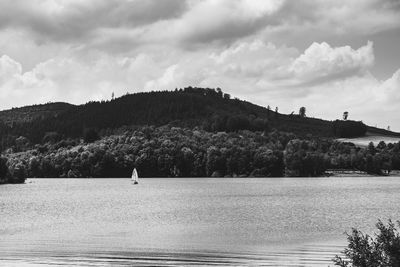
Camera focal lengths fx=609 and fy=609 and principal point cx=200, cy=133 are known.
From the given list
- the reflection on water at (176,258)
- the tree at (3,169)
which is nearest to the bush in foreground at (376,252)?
the reflection on water at (176,258)

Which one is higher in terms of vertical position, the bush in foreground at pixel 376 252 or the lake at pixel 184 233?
the bush in foreground at pixel 376 252

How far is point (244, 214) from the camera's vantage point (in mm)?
83312

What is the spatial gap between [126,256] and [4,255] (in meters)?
9.53

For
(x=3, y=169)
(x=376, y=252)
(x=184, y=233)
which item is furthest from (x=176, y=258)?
(x=3, y=169)

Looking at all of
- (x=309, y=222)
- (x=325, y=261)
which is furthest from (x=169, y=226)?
(x=325, y=261)

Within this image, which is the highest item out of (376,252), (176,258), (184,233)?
(376,252)

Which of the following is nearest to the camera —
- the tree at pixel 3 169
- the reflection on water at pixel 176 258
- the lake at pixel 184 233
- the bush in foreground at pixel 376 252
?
the bush in foreground at pixel 376 252

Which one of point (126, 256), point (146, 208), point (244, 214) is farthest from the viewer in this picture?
point (146, 208)

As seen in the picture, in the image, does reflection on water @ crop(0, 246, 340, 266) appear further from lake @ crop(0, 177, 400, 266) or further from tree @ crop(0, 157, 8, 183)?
tree @ crop(0, 157, 8, 183)

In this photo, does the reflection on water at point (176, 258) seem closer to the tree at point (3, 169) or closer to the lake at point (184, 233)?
the lake at point (184, 233)

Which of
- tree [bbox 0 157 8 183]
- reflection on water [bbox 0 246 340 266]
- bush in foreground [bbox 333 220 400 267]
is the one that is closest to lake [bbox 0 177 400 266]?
reflection on water [bbox 0 246 340 266]

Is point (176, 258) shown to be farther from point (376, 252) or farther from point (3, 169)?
point (3, 169)

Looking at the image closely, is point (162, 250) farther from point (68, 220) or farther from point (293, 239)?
point (68, 220)

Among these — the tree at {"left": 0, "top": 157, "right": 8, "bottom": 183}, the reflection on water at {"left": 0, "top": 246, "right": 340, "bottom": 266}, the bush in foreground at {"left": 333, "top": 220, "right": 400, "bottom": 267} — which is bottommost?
the reflection on water at {"left": 0, "top": 246, "right": 340, "bottom": 266}
